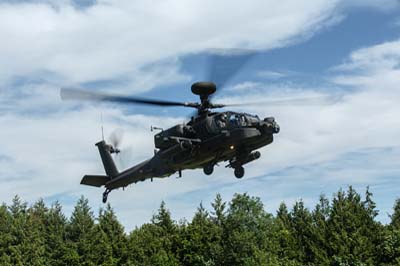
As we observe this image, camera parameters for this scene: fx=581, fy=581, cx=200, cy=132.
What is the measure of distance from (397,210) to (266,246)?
1857cm

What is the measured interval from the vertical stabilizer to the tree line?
24.5 meters

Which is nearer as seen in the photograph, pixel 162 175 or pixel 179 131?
pixel 179 131

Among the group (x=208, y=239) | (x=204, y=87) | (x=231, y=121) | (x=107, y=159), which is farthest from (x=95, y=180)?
(x=208, y=239)

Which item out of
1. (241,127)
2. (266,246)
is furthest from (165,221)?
(241,127)

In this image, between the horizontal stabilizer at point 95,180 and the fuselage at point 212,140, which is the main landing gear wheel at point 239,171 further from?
the horizontal stabilizer at point 95,180

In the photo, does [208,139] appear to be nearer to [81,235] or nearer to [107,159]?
[107,159]

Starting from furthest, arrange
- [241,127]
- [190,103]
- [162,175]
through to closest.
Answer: [162,175]
[190,103]
[241,127]

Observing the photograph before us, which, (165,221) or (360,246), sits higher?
(165,221)

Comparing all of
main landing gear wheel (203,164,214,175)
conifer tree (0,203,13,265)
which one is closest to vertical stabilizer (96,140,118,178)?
main landing gear wheel (203,164,214,175)

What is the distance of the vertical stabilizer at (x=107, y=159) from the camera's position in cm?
3776

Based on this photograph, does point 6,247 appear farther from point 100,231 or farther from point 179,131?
point 179,131

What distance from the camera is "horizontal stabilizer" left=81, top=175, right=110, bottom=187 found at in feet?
121

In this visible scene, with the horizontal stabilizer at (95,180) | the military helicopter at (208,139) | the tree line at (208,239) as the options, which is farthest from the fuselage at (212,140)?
the tree line at (208,239)

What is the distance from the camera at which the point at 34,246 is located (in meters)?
69.3
